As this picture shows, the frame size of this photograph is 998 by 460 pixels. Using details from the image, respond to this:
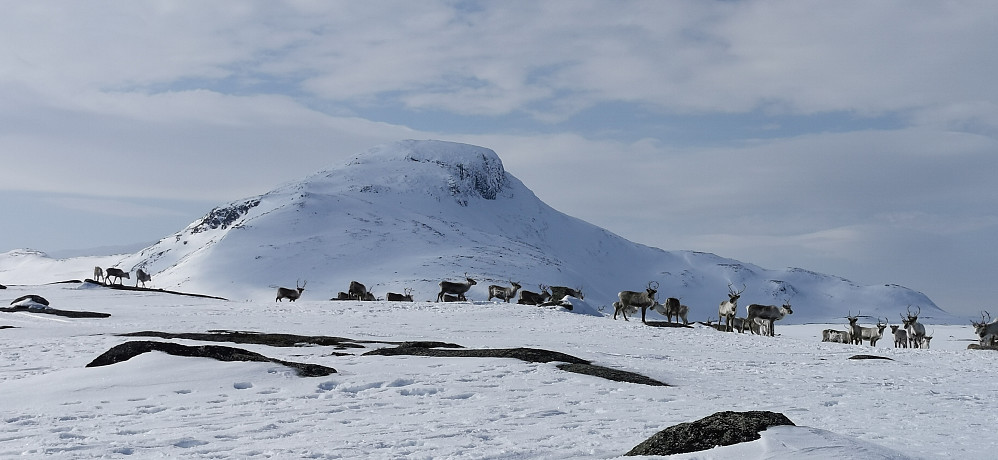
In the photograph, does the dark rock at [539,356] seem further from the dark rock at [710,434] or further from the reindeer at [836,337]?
the reindeer at [836,337]

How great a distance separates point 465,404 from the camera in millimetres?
11477

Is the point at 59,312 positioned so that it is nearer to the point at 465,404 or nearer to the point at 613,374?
the point at 613,374

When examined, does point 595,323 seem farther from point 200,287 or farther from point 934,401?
point 200,287

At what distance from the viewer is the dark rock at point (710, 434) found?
24.1ft

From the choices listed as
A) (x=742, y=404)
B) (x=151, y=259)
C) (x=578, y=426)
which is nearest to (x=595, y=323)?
(x=742, y=404)

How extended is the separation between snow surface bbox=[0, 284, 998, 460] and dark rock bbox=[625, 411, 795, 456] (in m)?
0.24

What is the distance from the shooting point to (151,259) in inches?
7751

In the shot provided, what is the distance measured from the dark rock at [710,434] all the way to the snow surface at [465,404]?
24 centimetres

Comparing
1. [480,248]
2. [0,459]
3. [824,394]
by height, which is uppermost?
[480,248]

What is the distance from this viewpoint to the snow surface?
839 cm

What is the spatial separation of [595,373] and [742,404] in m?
3.08

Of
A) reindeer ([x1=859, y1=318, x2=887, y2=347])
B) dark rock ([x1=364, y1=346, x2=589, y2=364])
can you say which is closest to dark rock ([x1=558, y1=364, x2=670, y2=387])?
dark rock ([x1=364, y1=346, x2=589, y2=364])

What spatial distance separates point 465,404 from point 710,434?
4.74 metres

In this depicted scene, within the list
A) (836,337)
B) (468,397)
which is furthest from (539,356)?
(836,337)
